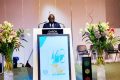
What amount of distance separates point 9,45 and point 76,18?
6.52m

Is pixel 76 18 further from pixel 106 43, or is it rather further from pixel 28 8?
pixel 106 43

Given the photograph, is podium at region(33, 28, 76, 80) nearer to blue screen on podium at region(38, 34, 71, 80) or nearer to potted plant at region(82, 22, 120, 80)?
blue screen on podium at region(38, 34, 71, 80)

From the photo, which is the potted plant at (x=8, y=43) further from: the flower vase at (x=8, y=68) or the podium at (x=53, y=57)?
the podium at (x=53, y=57)

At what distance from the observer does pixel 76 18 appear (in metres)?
8.43

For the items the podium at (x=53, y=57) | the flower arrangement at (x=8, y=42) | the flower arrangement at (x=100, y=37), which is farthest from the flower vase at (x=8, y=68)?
the flower arrangement at (x=100, y=37)

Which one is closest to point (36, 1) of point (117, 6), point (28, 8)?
point (28, 8)

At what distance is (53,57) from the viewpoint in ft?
6.50

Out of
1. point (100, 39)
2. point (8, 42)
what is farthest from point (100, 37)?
point (8, 42)

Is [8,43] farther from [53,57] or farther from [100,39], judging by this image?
[100,39]

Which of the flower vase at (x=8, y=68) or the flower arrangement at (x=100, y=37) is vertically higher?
the flower arrangement at (x=100, y=37)

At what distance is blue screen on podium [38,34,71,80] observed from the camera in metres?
1.96

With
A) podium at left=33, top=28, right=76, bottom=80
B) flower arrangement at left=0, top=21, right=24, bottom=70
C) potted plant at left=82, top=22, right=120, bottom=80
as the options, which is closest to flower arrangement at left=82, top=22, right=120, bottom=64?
potted plant at left=82, top=22, right=120, bottom=80

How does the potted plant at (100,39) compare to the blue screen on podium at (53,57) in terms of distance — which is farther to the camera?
the potted plant at (100,39)

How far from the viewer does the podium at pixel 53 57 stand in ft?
6.43
